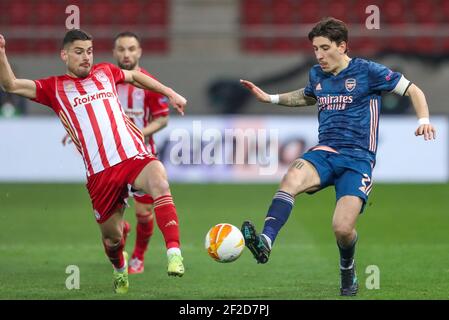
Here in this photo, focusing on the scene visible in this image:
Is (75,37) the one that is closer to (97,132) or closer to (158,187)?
(97,132)

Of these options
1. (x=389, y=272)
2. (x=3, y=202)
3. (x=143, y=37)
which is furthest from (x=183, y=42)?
(x=389, y=272)

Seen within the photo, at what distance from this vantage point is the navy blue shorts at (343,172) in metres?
→ 6.83

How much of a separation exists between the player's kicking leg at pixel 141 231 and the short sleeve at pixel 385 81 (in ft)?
8.24

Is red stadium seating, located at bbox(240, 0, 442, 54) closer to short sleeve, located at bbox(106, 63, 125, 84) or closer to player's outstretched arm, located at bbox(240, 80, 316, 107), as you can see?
player's outstretched arm, located at bbox(240, 80, 316, 107)

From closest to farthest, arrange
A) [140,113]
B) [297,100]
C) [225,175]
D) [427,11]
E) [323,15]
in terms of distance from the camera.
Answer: [297,100] → [140,113] → [225,175] → [323,15] → [427,11]

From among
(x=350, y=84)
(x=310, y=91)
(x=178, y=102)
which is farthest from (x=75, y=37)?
(x=350, y=84)

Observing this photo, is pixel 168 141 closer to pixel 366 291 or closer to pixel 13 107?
pixel 13 107

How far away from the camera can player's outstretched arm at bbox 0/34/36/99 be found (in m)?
6.73

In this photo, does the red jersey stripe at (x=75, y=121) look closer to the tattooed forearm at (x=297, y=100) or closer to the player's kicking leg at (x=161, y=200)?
the player's kicking leg at (x=161, y=200)

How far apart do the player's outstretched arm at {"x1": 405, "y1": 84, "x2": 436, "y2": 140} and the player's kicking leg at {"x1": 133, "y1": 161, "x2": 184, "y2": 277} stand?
1.75 meters

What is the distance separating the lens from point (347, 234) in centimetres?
673

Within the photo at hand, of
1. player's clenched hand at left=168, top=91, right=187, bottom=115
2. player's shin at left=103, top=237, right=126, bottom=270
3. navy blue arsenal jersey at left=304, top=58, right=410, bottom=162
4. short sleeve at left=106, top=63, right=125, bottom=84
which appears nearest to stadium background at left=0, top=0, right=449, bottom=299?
player's shin at left=103, top=237, right=126, bottom=270

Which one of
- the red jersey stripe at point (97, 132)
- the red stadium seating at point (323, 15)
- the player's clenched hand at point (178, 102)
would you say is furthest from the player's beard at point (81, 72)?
the red stadium seating at point (323, 15)

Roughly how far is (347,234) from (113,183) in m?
1.68
